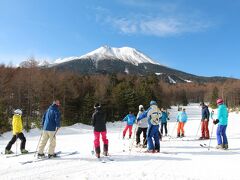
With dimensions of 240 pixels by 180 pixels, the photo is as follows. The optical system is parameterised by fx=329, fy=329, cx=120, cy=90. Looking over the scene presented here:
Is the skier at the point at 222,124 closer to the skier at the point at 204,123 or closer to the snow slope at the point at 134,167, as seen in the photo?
the snow slope at the point at 134,167

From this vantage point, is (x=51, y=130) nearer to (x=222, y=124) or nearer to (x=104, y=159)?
(x=104, y=159)

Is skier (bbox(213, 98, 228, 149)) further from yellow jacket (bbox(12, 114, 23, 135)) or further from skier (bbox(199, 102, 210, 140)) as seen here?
yellow jacket (bbox(12, 114, 23, 135))

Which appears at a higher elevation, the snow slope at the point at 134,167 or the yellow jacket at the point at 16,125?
the yellow jacket at the point at 16,125

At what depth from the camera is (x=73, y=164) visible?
10.6 metres

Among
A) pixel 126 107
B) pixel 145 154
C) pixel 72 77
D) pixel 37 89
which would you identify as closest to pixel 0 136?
pixel 37 89

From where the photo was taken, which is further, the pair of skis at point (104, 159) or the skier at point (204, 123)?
the skier at point (204, 123)

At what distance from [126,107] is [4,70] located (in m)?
19.9

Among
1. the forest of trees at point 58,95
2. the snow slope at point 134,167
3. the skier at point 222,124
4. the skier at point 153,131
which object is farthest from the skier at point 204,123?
the forest of trees at point 58,95

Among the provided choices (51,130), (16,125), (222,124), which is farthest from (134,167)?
(16,125)

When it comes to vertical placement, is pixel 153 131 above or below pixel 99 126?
below

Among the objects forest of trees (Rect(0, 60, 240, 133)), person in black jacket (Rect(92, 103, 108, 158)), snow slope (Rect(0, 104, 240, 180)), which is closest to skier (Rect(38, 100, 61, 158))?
snow slope (Rect(0, 104, 240, 180))

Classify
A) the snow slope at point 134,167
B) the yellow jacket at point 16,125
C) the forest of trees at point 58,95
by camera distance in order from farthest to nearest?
the forest of trees at point 58,95
the yellow jacket at point 16,125
the snow slope at point 134,167

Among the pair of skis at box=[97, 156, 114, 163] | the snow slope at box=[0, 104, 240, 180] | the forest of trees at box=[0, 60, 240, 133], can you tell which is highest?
the forest of trees at box=[0, 60, 240, 133]

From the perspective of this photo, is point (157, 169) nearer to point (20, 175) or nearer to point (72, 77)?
point (20, 175)
